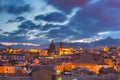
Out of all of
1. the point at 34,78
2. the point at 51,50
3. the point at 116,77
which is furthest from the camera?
the point at 51,50

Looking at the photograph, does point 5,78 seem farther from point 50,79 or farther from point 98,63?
point 98,63

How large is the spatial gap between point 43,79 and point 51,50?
4792 cm

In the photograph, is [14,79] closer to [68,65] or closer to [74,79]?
[74,79]

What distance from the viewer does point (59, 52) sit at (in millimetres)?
65000

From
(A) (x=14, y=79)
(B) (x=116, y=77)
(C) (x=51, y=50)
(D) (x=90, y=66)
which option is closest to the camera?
(A) (x=14, y=79)

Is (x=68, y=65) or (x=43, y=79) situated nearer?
(x=43, y=79)

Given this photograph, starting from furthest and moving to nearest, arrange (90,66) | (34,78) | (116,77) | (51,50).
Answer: (51,50) < (90,66) < (116,77) < (34,78)

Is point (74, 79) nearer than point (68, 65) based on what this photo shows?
Yes

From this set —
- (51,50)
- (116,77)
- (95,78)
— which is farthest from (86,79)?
(51,50)

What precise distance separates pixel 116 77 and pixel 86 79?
5.22 ft

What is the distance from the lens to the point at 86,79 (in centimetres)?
1753

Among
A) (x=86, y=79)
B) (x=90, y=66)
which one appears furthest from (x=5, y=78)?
(x=90, y=66)

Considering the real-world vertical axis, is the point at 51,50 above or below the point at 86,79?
above

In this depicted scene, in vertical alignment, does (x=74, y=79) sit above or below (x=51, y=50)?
below
